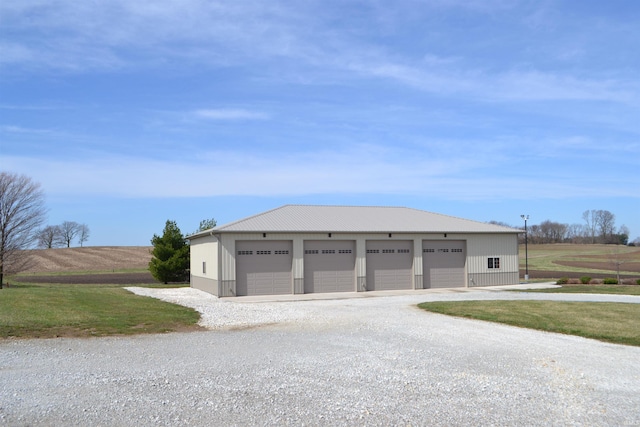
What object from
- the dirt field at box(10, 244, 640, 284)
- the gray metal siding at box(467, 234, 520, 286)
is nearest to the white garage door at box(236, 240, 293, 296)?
the gray metal siding at box(467, 234, 520, 286)

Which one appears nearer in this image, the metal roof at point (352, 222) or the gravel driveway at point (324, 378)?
the gravel driveway at point (324, 378)

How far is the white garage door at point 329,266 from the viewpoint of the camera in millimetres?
26875

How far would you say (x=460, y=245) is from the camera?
3025 cm

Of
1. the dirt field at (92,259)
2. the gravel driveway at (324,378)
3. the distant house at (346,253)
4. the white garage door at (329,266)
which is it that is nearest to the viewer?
the gravel driveway at (324,378)

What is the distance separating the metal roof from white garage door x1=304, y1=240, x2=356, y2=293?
904 mm

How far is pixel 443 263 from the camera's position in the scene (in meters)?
29.8

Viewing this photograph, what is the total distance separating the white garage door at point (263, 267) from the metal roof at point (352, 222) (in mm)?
837

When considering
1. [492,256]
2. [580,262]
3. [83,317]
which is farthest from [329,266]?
[580,262]

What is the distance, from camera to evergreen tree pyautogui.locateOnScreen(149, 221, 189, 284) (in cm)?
3844

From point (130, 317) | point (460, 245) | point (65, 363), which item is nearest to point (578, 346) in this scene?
point (65, 363)

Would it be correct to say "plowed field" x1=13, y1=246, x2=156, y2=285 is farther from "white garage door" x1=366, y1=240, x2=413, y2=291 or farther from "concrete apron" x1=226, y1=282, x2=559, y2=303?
"white garage door" x1=366, y1=240, x2=413, y2=291

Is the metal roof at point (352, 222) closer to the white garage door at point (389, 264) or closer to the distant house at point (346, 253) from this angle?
the distant house at point (346, 253)

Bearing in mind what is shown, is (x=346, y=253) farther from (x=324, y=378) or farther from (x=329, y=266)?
(x=324, y=378)

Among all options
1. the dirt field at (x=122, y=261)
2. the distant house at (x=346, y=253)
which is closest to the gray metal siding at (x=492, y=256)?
the distant house at (x=346, y=253)
